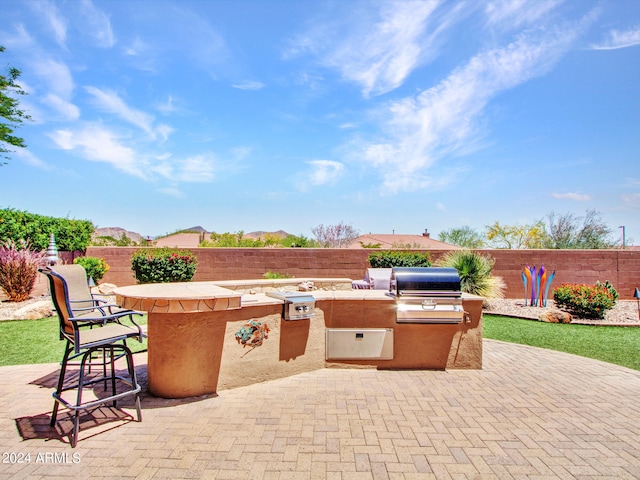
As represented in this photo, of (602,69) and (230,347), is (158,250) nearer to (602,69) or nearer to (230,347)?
(230,347)

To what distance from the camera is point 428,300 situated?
4.34 metres

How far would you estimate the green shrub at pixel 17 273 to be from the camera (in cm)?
912

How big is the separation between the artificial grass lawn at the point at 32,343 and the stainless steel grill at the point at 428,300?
423 centimetres

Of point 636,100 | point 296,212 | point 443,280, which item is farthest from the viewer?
point 296,212

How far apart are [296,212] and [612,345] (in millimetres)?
24637

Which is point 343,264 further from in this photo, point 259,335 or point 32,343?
point 32,343

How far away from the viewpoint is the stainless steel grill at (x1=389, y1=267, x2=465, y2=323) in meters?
4.31

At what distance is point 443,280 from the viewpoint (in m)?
4.41

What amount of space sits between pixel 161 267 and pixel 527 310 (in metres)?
10.7

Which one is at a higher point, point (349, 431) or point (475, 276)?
point (475, 276)

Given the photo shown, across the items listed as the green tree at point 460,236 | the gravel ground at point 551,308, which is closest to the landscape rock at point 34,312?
the gravel ground at point 551,308

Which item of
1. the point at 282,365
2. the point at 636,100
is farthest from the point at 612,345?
the point at 636,100

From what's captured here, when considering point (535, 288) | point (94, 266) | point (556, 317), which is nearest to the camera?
point (556, 317)

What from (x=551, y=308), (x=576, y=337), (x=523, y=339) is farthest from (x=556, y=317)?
(x=523, y=339)
